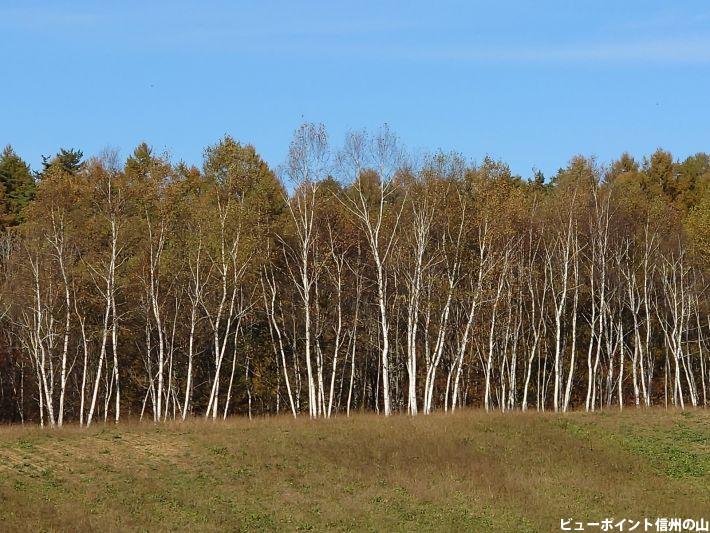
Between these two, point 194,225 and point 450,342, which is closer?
point 194,225

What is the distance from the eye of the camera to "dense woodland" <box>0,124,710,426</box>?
46656 mm

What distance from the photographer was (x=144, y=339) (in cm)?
5359

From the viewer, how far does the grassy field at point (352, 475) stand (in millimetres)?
26359

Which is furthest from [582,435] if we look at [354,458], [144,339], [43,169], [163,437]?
[43,169]

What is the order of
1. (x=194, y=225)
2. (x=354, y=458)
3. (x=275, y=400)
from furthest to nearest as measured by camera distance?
(x=275, y=400)
(x=194, y=225)
(x=354, y=458)

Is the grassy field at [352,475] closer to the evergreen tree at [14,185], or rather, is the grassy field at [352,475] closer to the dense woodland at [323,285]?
the dense woodland at [323,285]

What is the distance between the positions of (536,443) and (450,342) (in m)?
20.2

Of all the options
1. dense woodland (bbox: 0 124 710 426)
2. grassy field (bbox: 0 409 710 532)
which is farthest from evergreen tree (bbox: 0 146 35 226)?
grassy field (bbox: 0 409 710 532)

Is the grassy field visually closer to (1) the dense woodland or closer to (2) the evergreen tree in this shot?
(1) the dense woodland

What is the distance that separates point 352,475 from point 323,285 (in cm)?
2413

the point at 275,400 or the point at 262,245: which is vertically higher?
the point at 262,245

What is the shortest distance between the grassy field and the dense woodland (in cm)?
806

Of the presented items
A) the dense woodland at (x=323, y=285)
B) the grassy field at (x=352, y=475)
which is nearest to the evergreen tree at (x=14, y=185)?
the dense woodland at (x=323, y=285)

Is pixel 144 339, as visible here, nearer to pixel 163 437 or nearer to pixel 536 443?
pixel 163 437
